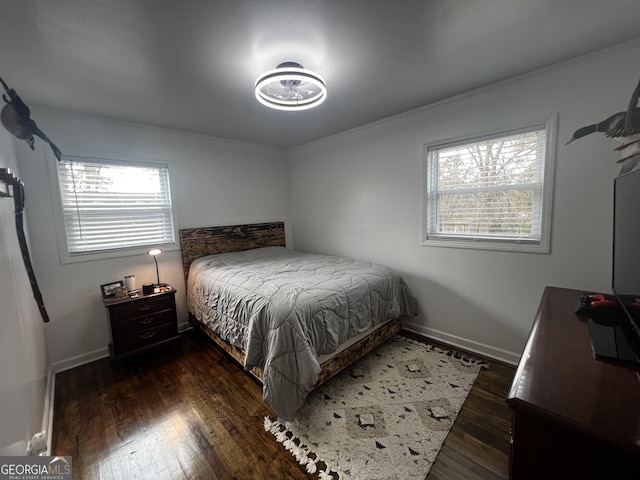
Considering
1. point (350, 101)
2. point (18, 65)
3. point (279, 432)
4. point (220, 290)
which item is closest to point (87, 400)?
point (220, 290)

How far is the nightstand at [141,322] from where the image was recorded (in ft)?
7.62

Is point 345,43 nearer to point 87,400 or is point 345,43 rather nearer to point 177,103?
point 177,103

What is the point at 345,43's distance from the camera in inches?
59.9

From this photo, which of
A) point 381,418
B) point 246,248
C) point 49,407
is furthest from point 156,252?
point 381,418

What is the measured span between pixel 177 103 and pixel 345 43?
1.61 m

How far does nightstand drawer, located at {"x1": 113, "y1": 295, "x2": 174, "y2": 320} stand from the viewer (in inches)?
92.4

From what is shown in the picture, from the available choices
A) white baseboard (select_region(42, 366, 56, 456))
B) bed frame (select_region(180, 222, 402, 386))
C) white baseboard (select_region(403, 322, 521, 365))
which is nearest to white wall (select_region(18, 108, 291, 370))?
bed frame (select_region(180, 222, 402, 386))

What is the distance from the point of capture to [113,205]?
8.66 feet

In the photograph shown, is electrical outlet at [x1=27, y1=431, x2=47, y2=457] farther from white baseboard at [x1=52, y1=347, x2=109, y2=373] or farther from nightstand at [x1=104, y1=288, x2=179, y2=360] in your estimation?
white baseboard at [x1=52, y1=347, x2=109, y2=373]

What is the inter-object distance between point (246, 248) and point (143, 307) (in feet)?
4.79

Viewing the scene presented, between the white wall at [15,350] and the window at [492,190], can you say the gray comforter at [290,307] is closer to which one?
the window at [492,190]

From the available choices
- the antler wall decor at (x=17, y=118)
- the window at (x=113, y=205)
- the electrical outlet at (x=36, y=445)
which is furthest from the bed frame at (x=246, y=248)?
the antler wall decor at (x=17, y=118)

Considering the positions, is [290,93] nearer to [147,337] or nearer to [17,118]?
[17,118]

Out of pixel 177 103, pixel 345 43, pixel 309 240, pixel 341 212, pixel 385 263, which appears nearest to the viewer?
pixel 345 43
